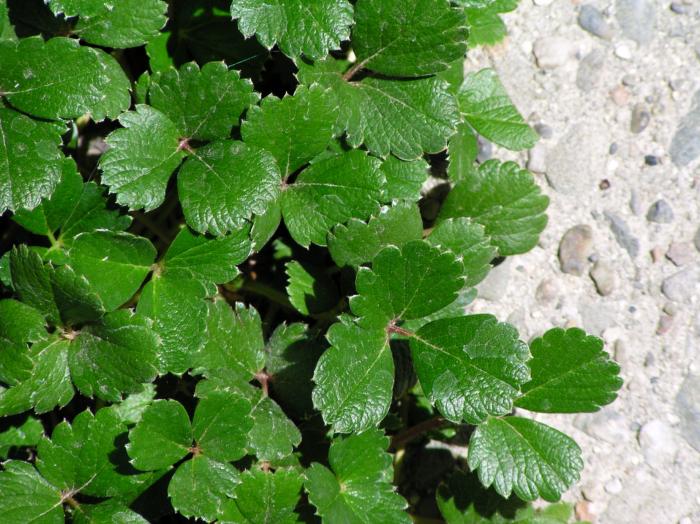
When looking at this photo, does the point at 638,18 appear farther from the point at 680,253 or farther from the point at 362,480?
the point at 362,480

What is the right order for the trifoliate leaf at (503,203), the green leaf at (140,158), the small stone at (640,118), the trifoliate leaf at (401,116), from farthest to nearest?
the small stone at (640,118) → the trifoliate leaf at (503,203) → the trifoliate leaf at (401,116) → the green leaf at (140,158)

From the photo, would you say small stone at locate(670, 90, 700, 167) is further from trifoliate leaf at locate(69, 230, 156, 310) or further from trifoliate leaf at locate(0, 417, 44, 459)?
trifoliate leaf at locate(0, 417, 44, 459)

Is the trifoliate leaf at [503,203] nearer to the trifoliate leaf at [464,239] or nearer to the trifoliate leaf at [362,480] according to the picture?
the trifoliate leaf at [464,239]

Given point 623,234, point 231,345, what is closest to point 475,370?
point 231,345

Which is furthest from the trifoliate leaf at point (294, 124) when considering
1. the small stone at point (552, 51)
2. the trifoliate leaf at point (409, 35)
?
the small stone at point (552, 51)

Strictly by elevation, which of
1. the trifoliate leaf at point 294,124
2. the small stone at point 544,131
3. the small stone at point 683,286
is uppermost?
the trifoliate leaf at point 294,124

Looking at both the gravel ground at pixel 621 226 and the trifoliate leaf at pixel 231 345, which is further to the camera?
the gravel ground at pixel 621 226

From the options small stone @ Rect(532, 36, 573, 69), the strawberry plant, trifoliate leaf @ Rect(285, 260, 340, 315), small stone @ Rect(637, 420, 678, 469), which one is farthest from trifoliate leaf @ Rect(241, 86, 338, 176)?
small stone @ Rect(637, 420, 678, 469)
